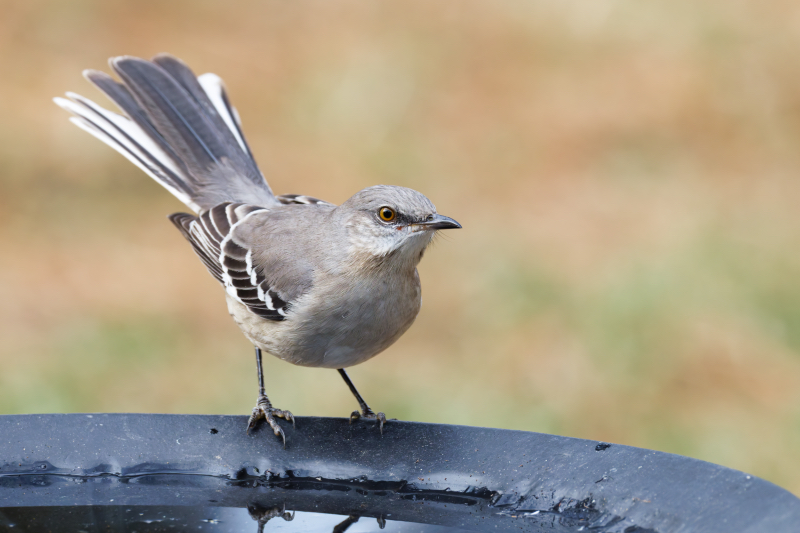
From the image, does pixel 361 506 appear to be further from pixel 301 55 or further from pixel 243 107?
pixel 301 55

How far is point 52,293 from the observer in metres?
8.87

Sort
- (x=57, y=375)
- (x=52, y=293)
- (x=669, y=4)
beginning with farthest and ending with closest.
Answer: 1. (x=669, y=4)
2. (x=52, y=293)
3. (x=57, y=375)

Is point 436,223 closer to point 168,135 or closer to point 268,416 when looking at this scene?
point 268,416

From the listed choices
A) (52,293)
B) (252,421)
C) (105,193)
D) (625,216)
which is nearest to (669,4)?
(625,216)

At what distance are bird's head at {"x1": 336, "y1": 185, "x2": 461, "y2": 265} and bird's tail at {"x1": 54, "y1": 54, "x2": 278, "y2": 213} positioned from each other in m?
1.50

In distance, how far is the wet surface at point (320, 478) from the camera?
3.27 meters

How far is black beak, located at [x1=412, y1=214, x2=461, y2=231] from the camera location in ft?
13.8

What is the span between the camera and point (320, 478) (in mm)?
3711

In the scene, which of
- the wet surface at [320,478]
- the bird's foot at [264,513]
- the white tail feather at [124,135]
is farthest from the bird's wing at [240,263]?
the bird's foot at [264,513]

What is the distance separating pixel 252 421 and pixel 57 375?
12.9 feet

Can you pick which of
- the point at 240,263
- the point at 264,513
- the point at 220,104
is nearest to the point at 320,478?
the point at 264,513

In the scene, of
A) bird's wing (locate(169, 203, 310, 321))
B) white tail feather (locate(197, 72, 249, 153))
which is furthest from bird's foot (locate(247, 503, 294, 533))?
white tail feather (locate(197, 72, 249, 153))

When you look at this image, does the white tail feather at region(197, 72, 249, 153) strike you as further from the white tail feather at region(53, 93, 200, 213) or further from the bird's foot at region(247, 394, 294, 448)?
the bird's foot at region(247, 394, 294, 448)

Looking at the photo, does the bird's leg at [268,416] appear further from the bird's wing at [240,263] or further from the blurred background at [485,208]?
the blurred background at [485,208]
